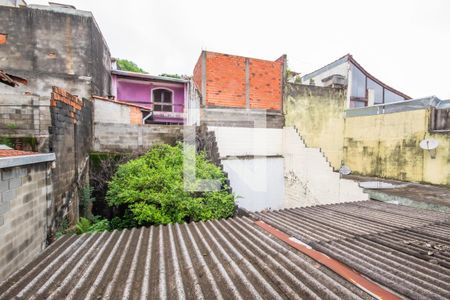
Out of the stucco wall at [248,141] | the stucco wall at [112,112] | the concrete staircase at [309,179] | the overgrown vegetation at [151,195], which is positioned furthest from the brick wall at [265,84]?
the stucco wall at [112,112]

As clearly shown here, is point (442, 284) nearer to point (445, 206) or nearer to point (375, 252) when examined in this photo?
point (375, 252)

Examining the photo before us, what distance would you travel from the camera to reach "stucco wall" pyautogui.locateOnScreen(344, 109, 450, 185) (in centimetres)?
810

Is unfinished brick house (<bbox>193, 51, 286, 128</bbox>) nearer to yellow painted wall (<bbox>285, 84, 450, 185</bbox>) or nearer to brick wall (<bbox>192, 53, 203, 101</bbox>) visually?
brick wall (<bbox>192, 53, 203, 101</bbox>)

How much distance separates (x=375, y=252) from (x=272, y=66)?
10.6 m

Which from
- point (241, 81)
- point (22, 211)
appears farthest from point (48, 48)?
point (22, 211)

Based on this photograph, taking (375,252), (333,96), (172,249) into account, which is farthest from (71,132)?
(333,96)

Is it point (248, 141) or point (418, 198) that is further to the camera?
point (248, 141)

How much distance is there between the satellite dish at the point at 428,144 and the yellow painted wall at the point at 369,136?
331mm

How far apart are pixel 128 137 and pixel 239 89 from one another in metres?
5.81

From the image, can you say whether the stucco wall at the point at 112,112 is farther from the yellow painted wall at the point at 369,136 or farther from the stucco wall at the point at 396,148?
the stucco wall at the point at 396,148

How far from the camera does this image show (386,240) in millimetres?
3260

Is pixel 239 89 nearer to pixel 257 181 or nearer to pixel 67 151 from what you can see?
pixel 257 181

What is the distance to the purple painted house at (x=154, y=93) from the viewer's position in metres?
14.2

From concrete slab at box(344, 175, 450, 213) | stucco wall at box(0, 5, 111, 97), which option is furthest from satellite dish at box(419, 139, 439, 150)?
stucco wall at box(0, 5, 111, 97)
